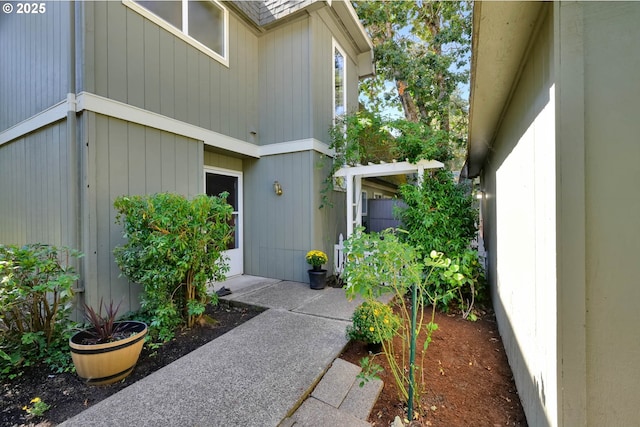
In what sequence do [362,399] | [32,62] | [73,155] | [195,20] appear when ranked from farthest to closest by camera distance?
[195,20]
[32,62]
[73,155]
[362,399]

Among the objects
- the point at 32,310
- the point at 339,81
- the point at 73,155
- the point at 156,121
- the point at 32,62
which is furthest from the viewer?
the point at 339,81

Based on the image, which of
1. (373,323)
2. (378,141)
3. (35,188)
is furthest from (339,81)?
(35,188)

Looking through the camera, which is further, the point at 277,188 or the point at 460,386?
the point at 277,188

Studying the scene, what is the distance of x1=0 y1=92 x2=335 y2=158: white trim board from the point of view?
334 cm

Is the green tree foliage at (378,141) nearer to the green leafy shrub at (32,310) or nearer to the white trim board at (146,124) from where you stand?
the white trim board at (146,124)

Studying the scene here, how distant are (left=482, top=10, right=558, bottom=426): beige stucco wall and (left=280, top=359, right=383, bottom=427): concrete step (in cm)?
112

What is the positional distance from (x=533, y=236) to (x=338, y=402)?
193 cm

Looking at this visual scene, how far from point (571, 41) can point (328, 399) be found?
274 cm

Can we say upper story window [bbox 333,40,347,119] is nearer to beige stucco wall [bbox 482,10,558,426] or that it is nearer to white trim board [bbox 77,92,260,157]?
white trim board [bbox 77,92,260,157]

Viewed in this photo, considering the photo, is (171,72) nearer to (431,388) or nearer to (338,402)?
(338,402)

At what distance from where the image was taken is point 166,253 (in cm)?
309

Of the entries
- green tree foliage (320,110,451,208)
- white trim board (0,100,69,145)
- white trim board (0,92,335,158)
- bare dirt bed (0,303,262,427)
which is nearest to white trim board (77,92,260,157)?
white trim board (0,92,335,158)

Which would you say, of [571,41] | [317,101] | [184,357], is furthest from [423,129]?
[184,357]

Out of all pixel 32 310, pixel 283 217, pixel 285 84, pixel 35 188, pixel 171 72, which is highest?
pixel 285 84
